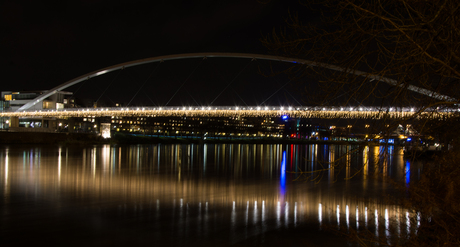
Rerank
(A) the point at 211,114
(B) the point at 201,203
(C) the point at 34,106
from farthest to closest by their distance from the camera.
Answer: (C) the point at 34,106, (A) the point at 211,114, (B) the point at 201,203

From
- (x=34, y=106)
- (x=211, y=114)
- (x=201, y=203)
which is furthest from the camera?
(x=34, y=106)

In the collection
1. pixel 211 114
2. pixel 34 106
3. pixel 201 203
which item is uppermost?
pixel 34 106

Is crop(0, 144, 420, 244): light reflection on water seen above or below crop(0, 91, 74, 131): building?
below

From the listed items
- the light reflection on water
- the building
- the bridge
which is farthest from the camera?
the building

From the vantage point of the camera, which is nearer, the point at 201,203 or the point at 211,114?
the point at 201,203

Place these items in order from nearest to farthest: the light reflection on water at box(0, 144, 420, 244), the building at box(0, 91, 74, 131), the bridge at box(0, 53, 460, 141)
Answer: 1. the bridge at box(0, 53, 460, 141)
2. the light reflection on water at box(0, 144, 420, 244)
3. the building at box(0, 91, 74, 131)

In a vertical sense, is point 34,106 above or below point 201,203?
above

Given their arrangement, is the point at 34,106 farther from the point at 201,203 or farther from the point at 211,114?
the point at 201,203

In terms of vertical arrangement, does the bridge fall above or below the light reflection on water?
above

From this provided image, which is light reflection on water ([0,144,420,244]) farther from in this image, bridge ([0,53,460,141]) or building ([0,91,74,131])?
building ([0,91,74,131])

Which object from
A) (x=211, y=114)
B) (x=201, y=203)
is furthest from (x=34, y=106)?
(x=201, y=203)

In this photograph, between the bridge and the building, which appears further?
the building

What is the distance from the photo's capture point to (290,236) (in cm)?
746

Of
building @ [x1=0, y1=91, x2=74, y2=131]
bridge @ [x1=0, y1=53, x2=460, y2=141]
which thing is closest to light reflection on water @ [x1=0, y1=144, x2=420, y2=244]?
bridge @ [x1=0, y1=53, x2=460, y2=141]
